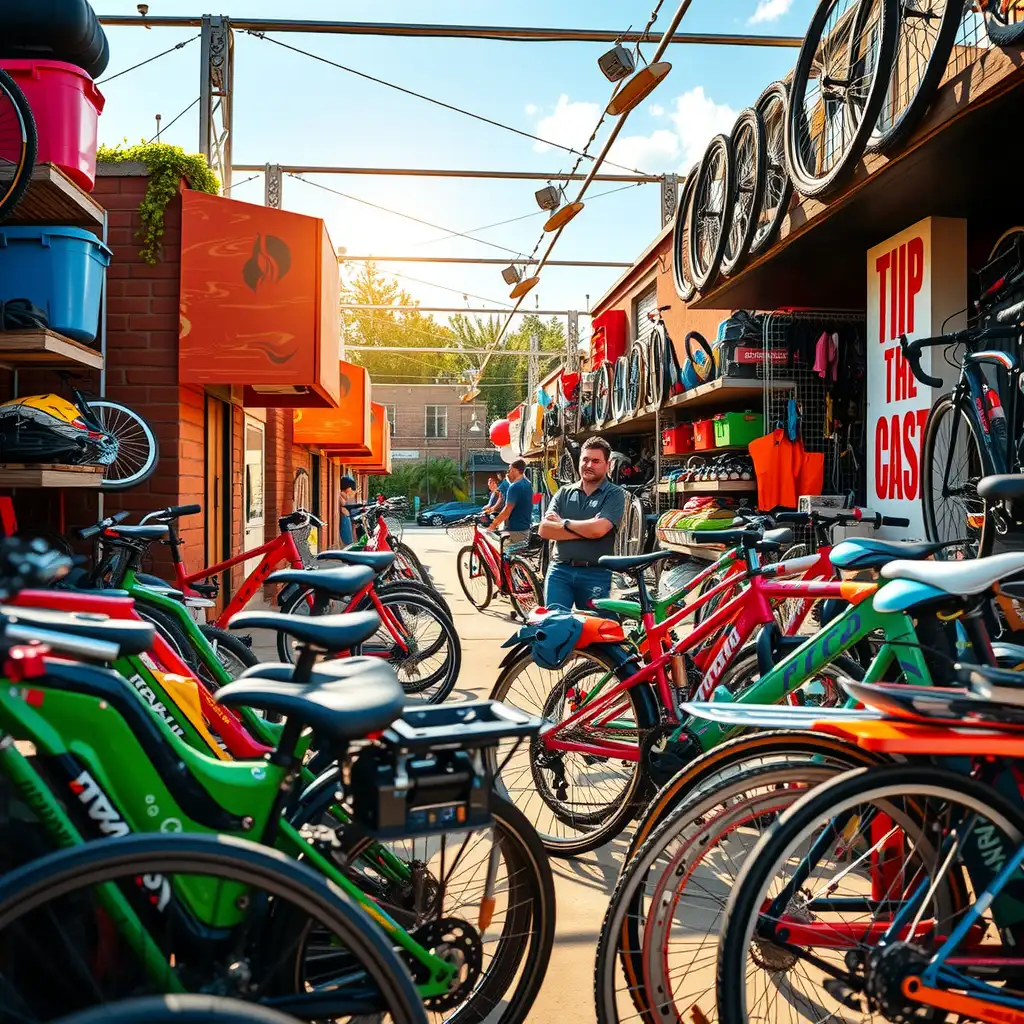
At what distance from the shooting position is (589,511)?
5.09 metres

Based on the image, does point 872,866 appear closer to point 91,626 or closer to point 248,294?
point 91,626

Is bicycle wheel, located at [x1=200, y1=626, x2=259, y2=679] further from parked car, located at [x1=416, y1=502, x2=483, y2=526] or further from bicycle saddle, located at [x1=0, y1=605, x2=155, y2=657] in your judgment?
parked car, located at [x1=416, y1=502, x2=483, y2=526]

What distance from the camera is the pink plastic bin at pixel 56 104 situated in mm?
4418

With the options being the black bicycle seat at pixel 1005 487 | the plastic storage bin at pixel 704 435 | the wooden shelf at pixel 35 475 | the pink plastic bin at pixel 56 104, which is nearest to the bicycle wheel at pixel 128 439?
the wooden shelf at pixel 35 475

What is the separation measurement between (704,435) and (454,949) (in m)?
6.76

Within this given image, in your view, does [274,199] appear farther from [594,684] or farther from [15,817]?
[15,817]

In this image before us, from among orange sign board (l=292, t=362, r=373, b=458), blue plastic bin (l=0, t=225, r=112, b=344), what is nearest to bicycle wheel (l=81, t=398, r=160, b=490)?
Result: blue plastic bin (l=0, t=225, r=112, b=344)

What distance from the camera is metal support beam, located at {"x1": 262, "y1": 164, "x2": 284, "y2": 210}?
1126cm

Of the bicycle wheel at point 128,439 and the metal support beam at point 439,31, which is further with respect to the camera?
the metal support beam at point 439,31

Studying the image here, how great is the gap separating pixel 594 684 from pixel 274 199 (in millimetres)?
9604

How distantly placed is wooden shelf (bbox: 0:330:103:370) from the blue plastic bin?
0.15 metres

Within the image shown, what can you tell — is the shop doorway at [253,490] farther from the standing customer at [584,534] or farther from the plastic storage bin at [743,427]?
the plastic storage bin at [743,427]

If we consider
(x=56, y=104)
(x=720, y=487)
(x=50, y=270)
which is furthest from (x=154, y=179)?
(x=720, y=487)

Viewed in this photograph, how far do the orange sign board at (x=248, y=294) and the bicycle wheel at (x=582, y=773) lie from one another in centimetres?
318
